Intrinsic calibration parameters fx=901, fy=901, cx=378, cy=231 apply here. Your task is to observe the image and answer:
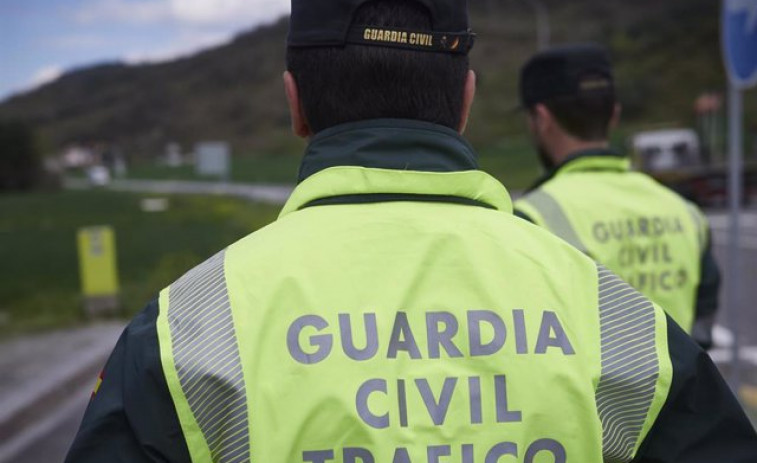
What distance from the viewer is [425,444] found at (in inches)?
49.9

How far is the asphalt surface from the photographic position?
18.9ft

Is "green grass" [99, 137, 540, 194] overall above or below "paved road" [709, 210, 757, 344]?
below

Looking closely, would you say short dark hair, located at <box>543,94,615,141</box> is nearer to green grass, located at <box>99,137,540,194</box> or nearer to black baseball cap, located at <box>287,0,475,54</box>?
black baseball cap, located at <box>287,0,475,54</box>

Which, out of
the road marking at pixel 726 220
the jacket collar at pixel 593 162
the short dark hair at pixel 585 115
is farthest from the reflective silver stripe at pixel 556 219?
the road marking at pixel 726 220

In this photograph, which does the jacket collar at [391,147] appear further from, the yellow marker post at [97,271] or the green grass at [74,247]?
the yellow marker post at [97,271]

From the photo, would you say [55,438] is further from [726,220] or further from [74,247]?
[726,220]

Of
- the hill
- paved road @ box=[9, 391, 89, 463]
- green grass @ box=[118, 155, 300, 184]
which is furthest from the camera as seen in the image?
the hill

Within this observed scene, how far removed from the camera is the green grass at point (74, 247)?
34.1 feet

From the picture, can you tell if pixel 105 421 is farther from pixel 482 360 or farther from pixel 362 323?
pixel 482 360

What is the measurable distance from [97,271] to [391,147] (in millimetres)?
9016

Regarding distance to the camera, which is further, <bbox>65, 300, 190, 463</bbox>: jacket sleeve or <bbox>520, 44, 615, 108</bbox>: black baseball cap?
<bbox>520, 44, 615, 108</bbox>: black baseball cap

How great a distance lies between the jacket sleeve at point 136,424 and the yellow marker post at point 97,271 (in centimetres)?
889

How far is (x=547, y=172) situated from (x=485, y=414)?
1.88 metres

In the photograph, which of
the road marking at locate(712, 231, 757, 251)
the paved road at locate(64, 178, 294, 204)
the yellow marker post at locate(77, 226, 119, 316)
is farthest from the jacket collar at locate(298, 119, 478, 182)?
the paved road at locate(64, 178, 294, 204)
